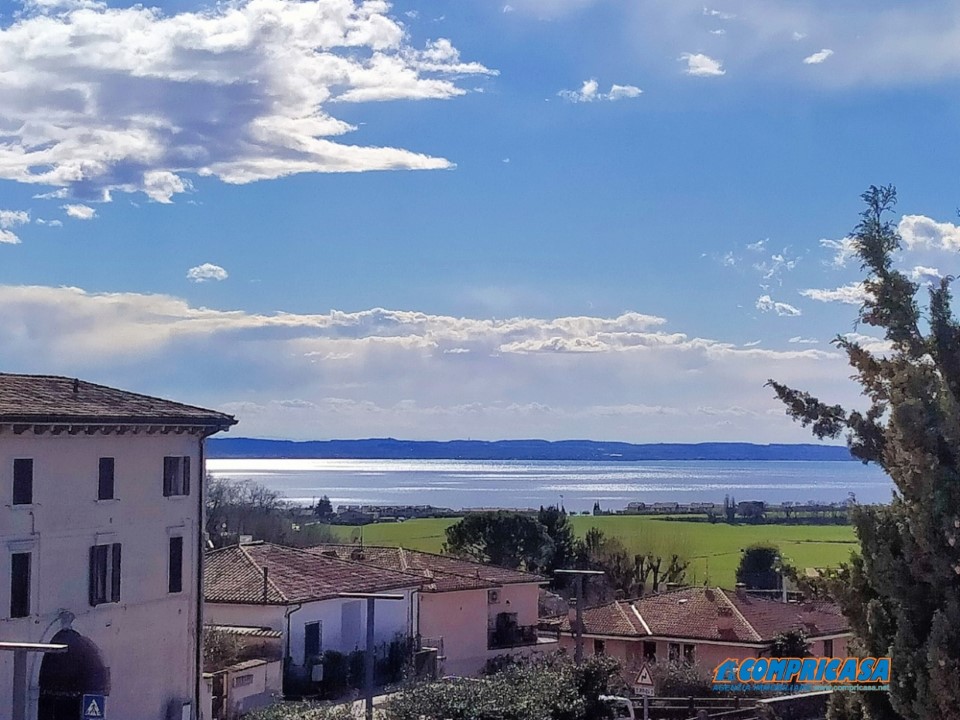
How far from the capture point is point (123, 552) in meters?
29.2

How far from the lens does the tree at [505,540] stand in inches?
2633

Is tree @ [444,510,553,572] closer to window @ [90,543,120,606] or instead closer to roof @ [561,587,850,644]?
roof @ [561,587,850,644]

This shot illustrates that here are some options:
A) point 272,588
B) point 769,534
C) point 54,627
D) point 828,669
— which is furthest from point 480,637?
point 769,534

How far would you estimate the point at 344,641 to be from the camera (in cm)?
3688

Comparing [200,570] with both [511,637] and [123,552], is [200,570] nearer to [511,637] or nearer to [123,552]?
[123,552]

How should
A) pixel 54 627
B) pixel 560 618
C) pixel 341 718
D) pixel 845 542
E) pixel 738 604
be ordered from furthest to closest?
1. pixel 845 542
2. pixel 560 618
3. pixel 738 604
4. pixel 54 627
5. pixel 341 718

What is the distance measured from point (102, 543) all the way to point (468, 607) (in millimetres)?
18681

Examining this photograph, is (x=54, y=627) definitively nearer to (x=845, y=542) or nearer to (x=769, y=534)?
(x=845, y=542)

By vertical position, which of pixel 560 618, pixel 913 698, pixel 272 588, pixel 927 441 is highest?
pixel 927 441

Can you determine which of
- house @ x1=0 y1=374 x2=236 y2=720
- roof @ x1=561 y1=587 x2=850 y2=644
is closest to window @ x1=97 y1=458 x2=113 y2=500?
house @ x1=0 y1=374 x2=236 y2=720

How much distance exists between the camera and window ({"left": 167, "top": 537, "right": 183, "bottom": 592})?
31.0m

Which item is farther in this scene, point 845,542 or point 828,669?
point 845,542

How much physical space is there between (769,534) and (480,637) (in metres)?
60.3

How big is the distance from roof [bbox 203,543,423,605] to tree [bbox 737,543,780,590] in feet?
110
